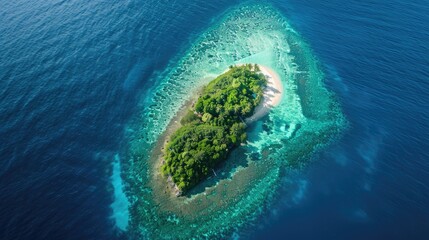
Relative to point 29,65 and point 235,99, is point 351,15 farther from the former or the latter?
point 29,65

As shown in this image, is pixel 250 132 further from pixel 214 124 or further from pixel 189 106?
pixel 189 106

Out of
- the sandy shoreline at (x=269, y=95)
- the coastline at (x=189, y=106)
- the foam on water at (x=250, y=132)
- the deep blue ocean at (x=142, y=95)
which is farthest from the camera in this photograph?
the sandy shoreline at (x=269, y=95)

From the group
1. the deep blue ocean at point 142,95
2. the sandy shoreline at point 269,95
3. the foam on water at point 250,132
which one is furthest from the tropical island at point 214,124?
the deep blue ocean at point 142,95

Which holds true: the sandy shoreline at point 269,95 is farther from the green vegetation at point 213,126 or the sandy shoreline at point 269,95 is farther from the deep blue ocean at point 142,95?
the deep blue ocean at point 142,95

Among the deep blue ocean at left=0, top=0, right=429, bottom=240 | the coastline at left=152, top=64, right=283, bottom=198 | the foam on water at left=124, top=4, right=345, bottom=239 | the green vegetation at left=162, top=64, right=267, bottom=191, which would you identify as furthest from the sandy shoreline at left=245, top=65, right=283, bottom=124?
the deep blue ocean at left=0, top=0, right=429, bottom=240

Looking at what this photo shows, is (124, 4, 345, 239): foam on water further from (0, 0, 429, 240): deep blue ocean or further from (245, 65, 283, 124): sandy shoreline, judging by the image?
(0, 0, 429, 240): deep blue ocean

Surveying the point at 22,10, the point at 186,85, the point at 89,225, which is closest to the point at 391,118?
the point at 186,85

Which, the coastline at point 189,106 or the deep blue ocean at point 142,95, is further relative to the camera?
the coastline at point 189,106
